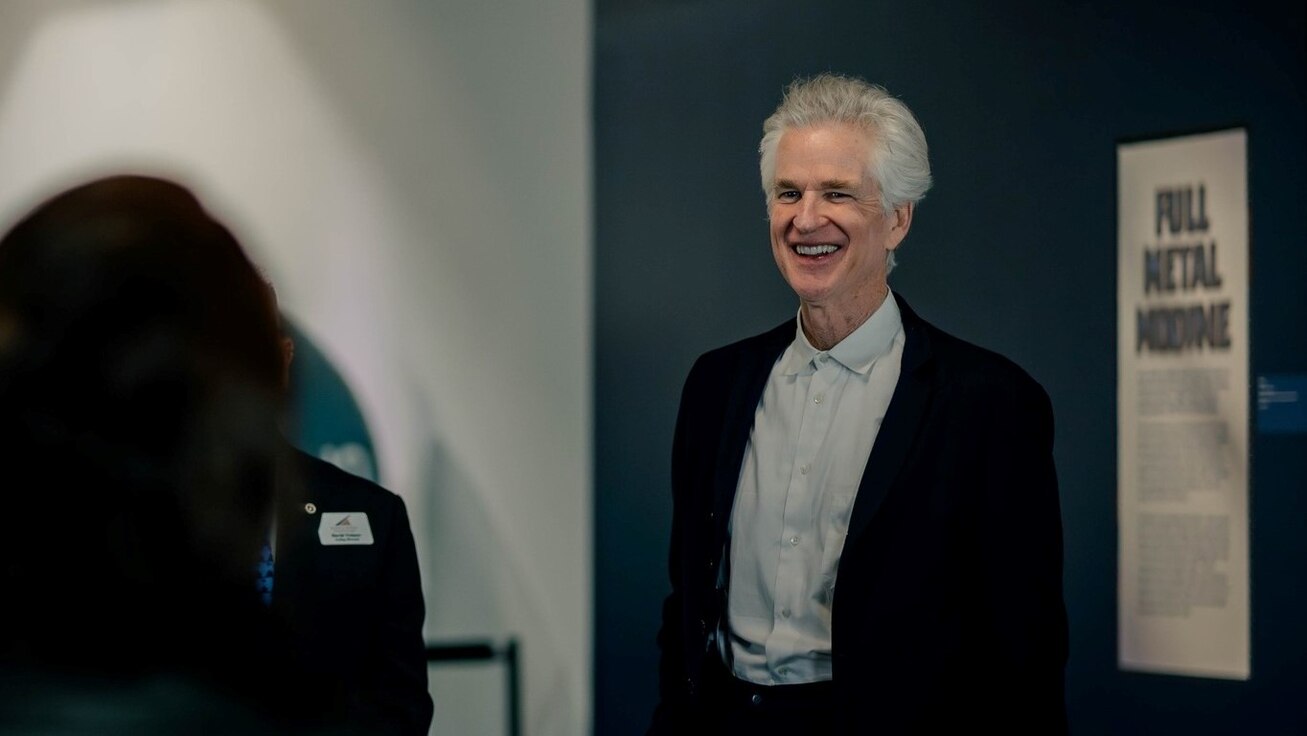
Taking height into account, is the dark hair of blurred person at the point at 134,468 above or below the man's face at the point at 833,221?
below

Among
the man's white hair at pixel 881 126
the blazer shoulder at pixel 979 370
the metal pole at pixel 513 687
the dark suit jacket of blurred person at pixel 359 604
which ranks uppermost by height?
the man's white hair at pixel 881 126

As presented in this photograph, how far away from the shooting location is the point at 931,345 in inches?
88.9

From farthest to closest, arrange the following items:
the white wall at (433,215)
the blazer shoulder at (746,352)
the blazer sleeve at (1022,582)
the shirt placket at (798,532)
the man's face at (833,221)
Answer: the white wall at (433,215), the blazer shoulder at (746,352), the man's face at (833,221), the shirt placket at (798,532), the blazer sleeve at (1022,582)

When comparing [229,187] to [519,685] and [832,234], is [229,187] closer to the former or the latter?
[519,685]

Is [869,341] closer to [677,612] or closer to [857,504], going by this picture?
[857,504]

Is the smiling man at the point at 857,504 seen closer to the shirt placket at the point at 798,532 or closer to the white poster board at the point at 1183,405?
the shirt placket at the point at 798,532

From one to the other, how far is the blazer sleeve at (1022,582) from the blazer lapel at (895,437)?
120 millimetres

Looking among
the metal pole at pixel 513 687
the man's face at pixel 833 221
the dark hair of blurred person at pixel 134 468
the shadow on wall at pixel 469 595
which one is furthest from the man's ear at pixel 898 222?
the dark hair of blurred person at pixel 134 468

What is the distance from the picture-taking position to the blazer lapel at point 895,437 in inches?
84.6

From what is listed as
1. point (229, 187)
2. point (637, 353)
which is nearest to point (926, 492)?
point (637, 353)

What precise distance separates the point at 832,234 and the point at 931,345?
25cm

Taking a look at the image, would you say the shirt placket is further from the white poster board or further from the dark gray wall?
the white poster board

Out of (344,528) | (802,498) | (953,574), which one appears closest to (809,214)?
(802,498)

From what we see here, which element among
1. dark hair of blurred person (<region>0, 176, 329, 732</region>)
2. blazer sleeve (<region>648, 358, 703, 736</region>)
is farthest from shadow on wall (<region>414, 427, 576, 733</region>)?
dark hair of blurred person (<region>0, 176, 329, 732</region>)
